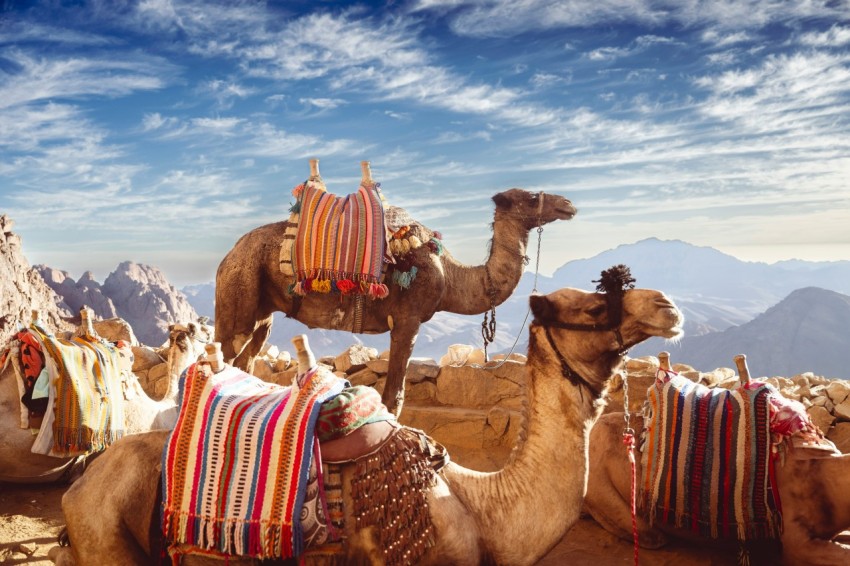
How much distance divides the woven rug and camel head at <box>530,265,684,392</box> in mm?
3820

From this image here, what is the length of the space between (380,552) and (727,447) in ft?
8.31

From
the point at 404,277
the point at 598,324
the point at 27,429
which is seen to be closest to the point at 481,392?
the point at 404,277

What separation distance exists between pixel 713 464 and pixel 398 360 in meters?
3.31

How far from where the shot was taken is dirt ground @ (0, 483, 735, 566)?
4441 millimetres

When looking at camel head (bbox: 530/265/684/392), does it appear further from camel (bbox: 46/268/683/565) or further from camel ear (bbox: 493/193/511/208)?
camel ear (bbox: 493/193/511/208)

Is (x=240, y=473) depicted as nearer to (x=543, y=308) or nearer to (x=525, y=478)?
(x=525, y=478)

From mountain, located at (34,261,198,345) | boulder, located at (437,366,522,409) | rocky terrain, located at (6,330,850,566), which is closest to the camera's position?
rocky terrain, located at (6,330,850,566)

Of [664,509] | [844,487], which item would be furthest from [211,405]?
[844,487]

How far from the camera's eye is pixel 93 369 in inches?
207

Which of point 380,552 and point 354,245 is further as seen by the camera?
point 354,245

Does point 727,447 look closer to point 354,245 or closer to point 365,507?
point 365,507

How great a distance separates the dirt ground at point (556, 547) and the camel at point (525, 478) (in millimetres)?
1993

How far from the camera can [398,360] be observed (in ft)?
21.3

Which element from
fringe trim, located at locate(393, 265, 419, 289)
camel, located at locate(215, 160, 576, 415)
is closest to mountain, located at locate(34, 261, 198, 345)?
camel, located at locate(215, 160, 576, 415)
